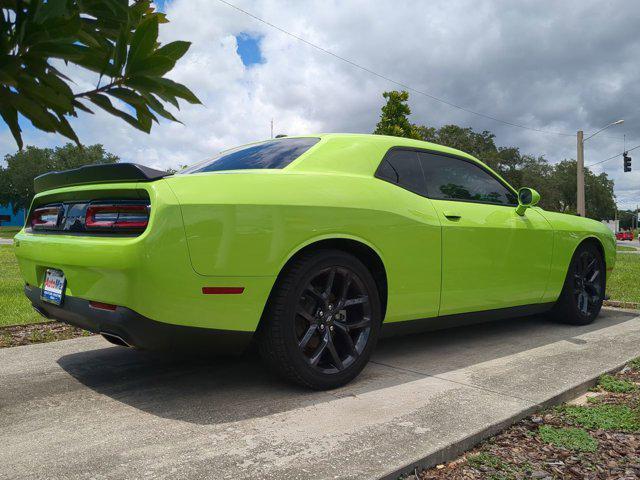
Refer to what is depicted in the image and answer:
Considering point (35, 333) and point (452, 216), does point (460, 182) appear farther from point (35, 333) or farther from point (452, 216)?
point (35, 333)

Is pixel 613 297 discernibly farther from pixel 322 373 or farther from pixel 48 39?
pixel 48 39

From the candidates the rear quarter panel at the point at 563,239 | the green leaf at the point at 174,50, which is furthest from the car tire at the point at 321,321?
the rear quarter panel at the point at 563,239

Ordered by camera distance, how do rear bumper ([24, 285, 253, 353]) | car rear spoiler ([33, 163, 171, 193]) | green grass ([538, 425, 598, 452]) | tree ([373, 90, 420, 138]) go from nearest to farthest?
green grass ([538, 425, 598, 452])
rear bumper ([24, 285, 253, 353])
car rear spoiler ([33, 163, 171, 193])
tree ([373, 90, 420, 138])

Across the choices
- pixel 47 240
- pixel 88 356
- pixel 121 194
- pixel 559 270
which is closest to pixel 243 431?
pixel 121 194

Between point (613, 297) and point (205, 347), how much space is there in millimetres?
6057

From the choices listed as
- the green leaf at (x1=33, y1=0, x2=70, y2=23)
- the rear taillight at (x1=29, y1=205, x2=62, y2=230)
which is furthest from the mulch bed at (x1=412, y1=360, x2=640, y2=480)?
the rear taillight at (x1=29, y1=205, x2=62, y2=230)

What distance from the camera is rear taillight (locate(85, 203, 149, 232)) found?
2.62m

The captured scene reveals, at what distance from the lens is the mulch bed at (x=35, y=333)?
426 cm

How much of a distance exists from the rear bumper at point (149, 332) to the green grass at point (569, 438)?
149 cm

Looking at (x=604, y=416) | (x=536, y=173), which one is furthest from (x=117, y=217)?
(x=536, y=173)

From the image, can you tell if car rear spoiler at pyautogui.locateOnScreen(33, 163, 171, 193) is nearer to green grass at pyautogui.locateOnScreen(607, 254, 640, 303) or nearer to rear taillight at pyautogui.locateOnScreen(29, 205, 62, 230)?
rear taillight at pyautogui.locateOnScreen(29, 205, 62, 230)

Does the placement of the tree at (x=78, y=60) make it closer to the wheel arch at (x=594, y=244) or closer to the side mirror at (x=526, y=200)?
the side mirror at (x=526, y=200)

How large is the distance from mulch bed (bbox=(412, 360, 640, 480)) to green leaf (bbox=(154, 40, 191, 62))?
5.92 ft

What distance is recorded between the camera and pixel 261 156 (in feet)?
11.3
